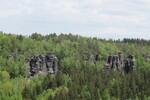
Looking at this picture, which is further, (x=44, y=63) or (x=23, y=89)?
(x=44, y=63)

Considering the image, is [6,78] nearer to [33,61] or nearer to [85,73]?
[33,61]

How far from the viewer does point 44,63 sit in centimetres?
19925

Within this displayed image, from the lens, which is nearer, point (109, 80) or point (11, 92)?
point (11, 92)

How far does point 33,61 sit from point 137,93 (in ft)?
229

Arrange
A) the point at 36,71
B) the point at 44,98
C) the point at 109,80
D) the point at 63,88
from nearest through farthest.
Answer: the point at 44,98
the point at 63,88
the point at 109,80
the point at 36,71

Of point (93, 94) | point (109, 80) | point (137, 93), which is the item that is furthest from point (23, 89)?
point (137, 93)

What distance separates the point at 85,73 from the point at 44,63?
116 ft

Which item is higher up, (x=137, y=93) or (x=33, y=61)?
(x=33, y=61)

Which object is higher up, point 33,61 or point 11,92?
point 33,61

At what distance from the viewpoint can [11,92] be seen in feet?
500

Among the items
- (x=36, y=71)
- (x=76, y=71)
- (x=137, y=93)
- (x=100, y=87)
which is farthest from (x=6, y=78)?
(x=137, y=93)

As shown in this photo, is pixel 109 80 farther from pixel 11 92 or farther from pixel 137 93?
pixel 11 92

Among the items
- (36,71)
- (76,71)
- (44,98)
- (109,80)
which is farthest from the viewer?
(36,71)

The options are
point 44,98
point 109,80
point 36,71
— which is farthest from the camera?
point 36,71
